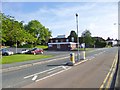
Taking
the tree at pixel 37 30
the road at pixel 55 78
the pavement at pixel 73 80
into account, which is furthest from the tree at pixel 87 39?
the pavement at pixel 73 80

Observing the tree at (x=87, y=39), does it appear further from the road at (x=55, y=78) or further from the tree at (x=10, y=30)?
the road at (x=55, y=78)

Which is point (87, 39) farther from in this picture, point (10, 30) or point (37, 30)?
point (10, 30)

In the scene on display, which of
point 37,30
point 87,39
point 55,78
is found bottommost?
point 55,78

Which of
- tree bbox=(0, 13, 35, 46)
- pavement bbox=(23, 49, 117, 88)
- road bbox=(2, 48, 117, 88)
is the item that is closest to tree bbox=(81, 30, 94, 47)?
tree bbox=(0, 13, 35, 46)

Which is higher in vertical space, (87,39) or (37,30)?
(37,30)

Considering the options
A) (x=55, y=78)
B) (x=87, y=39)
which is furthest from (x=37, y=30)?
(x=55, y=78)

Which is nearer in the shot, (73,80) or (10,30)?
(73,80)

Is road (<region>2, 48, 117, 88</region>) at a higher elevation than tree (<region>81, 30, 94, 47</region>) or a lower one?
lower

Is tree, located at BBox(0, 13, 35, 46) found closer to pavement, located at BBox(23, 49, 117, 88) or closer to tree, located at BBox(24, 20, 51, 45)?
pavement, located at BBox(23, 49, 117, 88)

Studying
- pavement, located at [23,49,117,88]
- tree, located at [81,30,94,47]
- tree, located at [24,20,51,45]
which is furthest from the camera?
tree, located at [81,30,94,47]

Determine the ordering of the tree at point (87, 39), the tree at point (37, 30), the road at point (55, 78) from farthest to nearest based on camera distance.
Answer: the tree at point (87, 39) < the tree at point (37, 30) < the road at point (55, 78)

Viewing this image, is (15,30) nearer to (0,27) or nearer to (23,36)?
(23,36)

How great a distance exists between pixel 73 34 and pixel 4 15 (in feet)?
346

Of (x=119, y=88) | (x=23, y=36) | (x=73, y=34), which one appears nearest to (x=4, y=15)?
→ (x=23, y=36)
